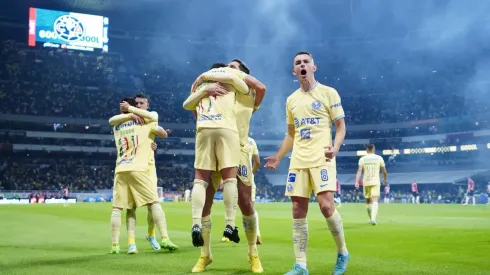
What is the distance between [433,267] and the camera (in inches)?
299

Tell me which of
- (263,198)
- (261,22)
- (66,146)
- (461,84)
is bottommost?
(263,198)

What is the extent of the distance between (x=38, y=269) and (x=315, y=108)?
14.3 feet

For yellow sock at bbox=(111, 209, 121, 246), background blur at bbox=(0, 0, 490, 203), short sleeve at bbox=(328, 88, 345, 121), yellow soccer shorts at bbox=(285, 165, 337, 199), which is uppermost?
background blur at bbox=(0, 0, 490, 203)

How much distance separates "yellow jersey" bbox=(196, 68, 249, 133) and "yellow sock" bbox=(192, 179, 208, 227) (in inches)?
28.9

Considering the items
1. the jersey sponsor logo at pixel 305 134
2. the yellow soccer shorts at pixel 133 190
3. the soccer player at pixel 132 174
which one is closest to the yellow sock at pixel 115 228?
the soccer player at pixel 132 174

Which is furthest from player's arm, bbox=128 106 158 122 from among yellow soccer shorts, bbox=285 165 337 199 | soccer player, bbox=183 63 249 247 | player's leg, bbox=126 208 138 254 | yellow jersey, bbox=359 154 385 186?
yellow jersey, bbox=359 154 385 186

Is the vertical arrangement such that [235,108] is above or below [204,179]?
above

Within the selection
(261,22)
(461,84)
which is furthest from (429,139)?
(261,22)

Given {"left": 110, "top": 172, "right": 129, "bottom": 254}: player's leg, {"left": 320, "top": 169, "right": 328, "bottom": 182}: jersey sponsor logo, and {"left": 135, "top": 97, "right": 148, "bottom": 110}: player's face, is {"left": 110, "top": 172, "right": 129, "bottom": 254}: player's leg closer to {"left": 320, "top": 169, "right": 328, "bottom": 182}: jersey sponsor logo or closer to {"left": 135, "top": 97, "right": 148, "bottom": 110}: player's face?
{"left": 135, "top": 97, "right": 148, "bottom": 110}: player's face

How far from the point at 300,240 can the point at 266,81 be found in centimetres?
9854

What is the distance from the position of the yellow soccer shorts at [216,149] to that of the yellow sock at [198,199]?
214 millimetres

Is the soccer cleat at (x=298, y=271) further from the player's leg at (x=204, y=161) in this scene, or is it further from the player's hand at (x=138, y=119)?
the player's hand at (x=138, y=119)

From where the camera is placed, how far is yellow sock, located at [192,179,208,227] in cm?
667

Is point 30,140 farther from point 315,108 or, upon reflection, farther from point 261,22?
point 315,108
